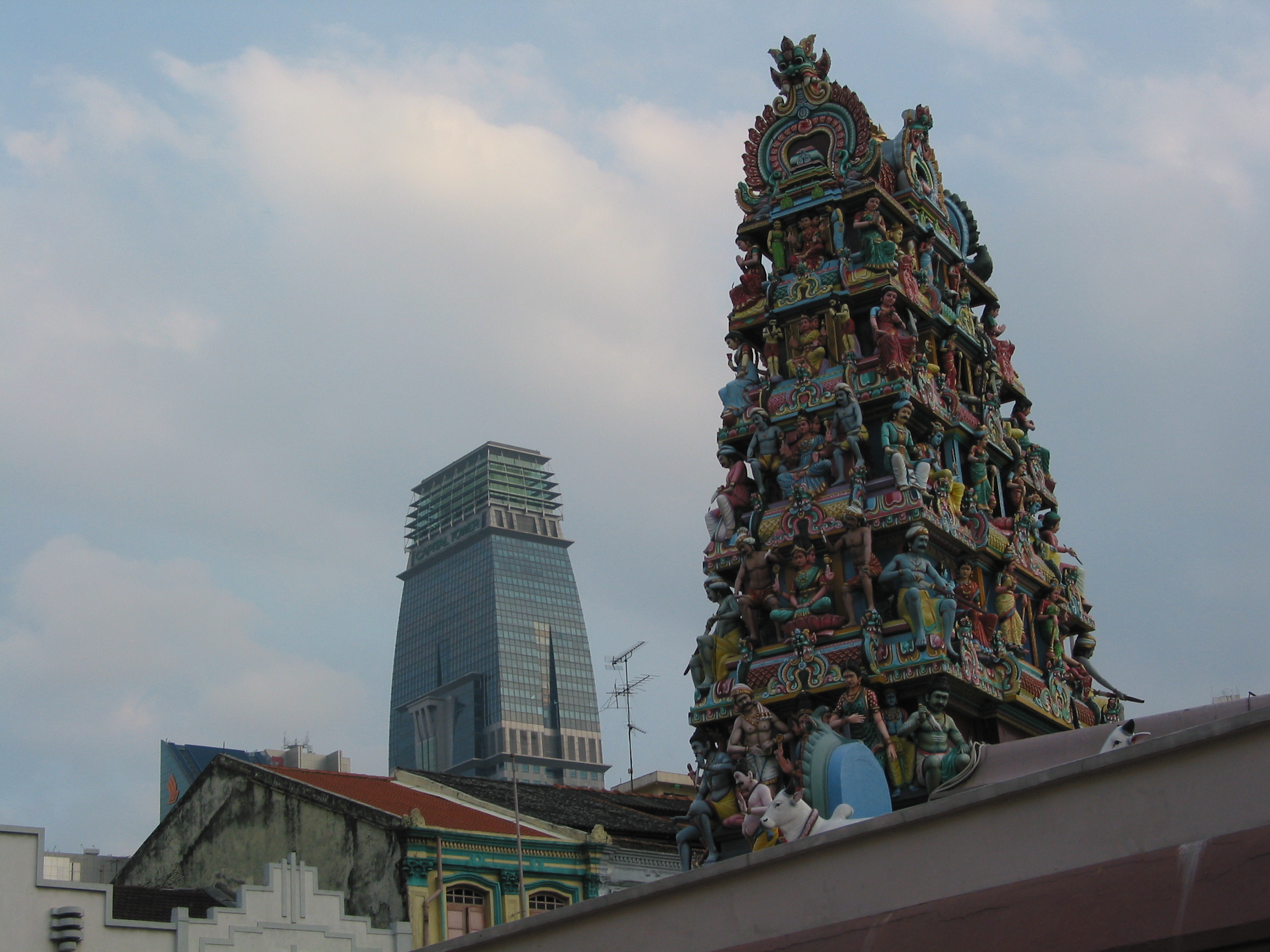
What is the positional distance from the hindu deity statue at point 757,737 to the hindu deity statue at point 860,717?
1287 mm

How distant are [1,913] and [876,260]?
24.2 m

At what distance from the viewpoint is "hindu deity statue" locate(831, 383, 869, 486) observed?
131 ft

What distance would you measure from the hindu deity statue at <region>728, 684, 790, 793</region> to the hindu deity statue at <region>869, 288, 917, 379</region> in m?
8.60

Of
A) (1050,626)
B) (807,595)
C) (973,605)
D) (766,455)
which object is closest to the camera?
(807,595)

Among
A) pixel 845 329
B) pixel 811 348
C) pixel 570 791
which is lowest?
pixel 570 791

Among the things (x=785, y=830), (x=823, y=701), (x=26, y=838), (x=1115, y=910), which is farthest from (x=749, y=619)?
(x=1115, y=910)

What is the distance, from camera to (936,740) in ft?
120

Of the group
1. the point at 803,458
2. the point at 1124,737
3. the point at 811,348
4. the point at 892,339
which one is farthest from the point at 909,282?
the point at 1124,737

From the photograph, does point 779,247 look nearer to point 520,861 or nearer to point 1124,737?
point 520,861

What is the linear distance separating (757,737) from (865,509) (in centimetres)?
580

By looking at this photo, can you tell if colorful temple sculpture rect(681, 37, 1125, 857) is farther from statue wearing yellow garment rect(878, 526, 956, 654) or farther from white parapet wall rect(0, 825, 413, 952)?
white parapet wall rect(0, 825, 413, 952)

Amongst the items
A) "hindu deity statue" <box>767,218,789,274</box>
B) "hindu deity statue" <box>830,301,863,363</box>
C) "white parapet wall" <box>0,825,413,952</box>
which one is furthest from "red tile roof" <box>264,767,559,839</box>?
"hindu deity statue" <box>767,218,789,274</box>

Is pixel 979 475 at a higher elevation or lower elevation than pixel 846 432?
lower

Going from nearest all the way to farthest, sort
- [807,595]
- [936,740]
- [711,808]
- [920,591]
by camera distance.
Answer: [936,740]
[920,591]
[711,808]
[807,595]
